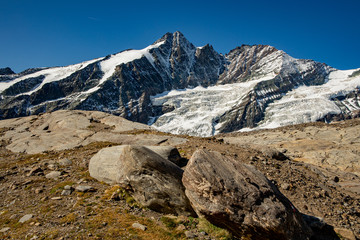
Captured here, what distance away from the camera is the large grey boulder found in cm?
1234

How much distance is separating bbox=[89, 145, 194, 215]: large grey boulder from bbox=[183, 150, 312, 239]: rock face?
100 centimetres

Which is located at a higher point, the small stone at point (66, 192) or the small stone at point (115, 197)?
the small stone at point (115, 197)

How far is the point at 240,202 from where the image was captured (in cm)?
1027

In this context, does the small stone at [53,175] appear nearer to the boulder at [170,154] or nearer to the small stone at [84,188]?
the small stone at [84,188]

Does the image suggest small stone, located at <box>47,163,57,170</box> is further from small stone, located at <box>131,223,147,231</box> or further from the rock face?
the rock face

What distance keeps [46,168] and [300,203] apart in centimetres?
2206

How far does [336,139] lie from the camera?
37.2 metres

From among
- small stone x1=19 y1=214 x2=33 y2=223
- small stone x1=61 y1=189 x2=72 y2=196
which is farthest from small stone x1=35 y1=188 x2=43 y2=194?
small stone x1=19 y1=214 x2=33 y2=223

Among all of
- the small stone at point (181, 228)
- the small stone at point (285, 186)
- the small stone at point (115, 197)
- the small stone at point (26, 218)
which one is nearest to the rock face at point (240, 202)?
the small stone at point (181, 228)

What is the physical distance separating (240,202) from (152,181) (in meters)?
5.41

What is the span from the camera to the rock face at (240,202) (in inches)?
386

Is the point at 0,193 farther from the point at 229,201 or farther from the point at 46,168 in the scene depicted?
the point at 229,201

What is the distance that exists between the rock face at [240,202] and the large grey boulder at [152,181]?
3.29 ft

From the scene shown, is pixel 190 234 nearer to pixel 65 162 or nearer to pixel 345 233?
pixel 345 233
